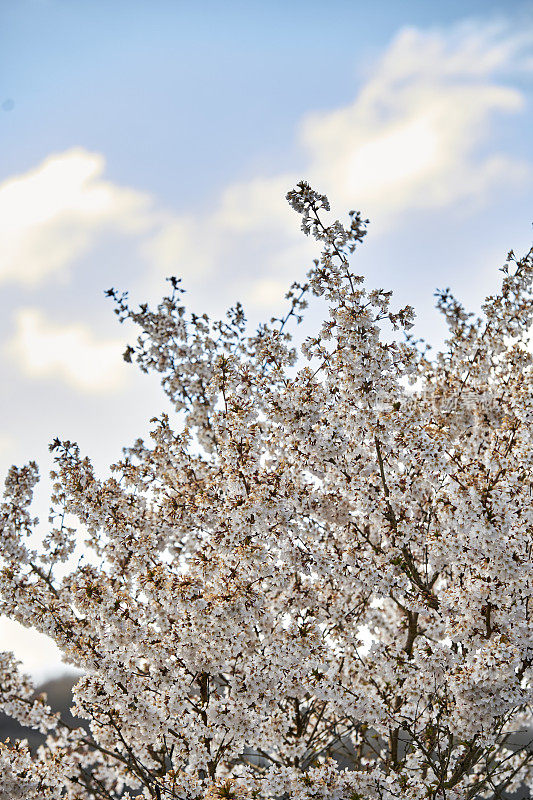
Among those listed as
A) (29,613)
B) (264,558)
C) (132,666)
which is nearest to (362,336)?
(264,558)

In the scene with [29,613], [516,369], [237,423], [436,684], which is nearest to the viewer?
[436,684]

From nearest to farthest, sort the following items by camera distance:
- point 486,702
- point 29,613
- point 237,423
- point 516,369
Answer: point 486,702, point 237,423, point 29,613, point 516,369

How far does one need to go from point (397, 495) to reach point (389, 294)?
251 centimetres

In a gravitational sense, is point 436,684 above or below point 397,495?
below

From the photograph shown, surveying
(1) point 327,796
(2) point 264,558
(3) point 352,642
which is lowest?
(1) point 327,796

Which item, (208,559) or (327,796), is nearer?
(327,796)

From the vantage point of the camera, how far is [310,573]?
8.09 metres

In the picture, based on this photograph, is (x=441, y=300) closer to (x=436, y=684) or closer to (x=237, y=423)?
(x=237, y=423)

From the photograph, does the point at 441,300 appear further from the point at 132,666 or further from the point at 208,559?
the point at 132,666

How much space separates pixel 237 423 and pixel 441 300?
383 centimetres

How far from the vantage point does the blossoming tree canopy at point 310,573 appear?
6.88m

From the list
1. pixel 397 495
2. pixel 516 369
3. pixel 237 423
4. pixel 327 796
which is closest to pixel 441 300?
pixel 516 369

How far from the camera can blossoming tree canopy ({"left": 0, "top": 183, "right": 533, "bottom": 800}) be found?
6883mm

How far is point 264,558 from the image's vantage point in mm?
7297
